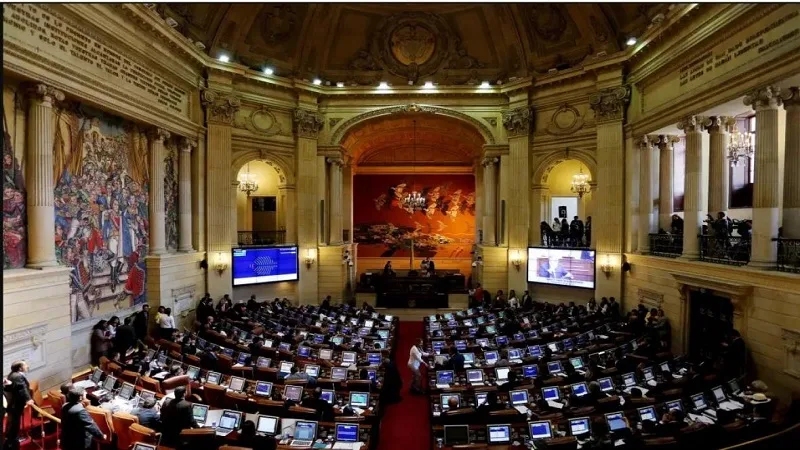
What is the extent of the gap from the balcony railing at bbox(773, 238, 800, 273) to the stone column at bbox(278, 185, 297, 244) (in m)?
17.5

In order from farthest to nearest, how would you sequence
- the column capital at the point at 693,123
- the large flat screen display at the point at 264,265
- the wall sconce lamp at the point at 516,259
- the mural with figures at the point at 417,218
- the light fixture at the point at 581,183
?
the mural with figures at the point at 417,218 → the light fixture at the point at 581,183 → the wall sconce lamp at the point at 516,259 → the large flat screen display at the point at 264,265 → the column capital at the point at 693,123

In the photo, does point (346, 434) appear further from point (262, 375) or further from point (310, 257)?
point (310, 257)

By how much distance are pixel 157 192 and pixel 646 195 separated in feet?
57.3

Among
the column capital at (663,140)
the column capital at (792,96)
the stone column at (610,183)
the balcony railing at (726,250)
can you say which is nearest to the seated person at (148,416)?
the balcony railing at (726,250)

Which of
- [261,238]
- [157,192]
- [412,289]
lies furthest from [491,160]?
[157,192]

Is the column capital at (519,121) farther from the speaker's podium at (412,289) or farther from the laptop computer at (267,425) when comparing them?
the laptop computer at (267,425)

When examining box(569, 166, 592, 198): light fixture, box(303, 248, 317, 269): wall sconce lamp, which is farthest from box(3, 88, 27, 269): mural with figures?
box(569, 166, 592, 198): light fixture

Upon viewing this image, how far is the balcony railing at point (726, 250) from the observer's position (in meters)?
12.2

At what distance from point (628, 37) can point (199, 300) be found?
19251mm

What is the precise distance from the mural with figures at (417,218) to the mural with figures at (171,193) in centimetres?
1435

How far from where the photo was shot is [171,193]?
17.3 m

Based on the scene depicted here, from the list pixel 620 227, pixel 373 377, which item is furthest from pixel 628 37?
pixel 373 377

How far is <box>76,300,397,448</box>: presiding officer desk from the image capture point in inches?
351

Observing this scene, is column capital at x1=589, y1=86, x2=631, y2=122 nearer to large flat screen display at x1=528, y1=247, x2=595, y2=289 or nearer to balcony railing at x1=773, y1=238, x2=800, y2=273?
large flat screen display at x1=528, y1=247, x2=595, y2=289
